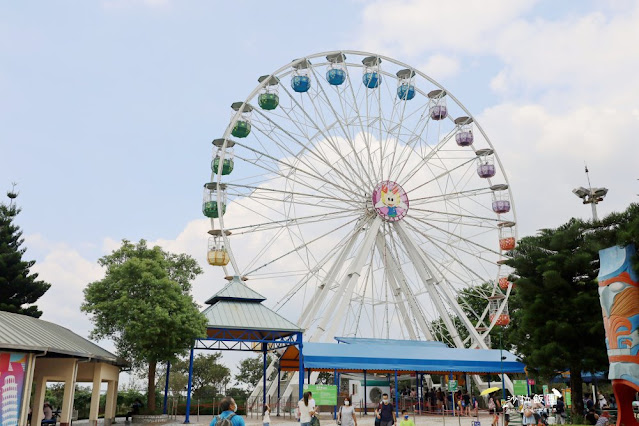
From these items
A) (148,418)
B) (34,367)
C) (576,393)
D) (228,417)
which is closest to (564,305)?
(576,393)

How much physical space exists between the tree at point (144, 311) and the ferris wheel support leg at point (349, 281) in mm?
6997

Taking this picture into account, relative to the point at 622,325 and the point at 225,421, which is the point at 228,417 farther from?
the point at 622,325

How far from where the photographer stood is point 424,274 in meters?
33.2

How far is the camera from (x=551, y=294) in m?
22.0

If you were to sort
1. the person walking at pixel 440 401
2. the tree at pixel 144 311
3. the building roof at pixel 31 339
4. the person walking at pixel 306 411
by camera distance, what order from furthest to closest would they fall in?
the person walking at pixel 440 401, the tree at pixel 144 311, the building roof at pixel 31 339, the person walking at pixel 306 411

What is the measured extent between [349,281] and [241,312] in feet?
19.9

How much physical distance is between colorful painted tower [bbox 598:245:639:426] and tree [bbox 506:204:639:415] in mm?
4448

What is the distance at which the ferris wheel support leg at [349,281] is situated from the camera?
29.5 m

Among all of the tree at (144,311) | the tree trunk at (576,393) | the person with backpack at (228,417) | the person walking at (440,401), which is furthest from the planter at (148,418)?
the person with backpack at (228,417)

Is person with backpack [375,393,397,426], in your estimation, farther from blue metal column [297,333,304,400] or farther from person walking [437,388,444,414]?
person walking [437,388,444,414]

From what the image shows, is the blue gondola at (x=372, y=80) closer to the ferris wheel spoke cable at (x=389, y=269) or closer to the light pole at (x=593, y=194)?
the ferris wheel spoke cable at (x=389, y=269)

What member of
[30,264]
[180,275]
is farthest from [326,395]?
[30,264]

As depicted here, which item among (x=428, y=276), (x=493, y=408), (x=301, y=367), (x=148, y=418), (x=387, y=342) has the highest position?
(x=428, y=276)

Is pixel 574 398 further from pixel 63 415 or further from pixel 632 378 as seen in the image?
pixel 63 415
